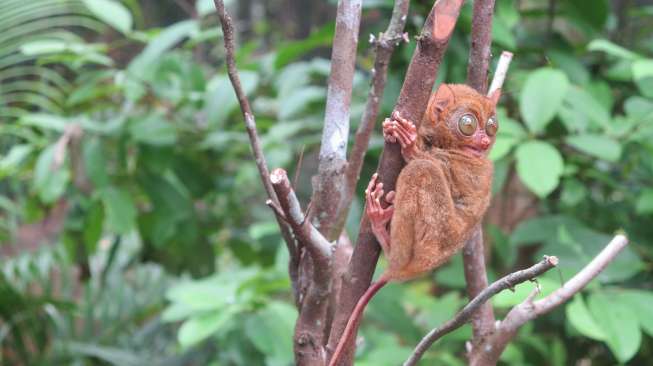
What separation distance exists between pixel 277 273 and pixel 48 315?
5.27 feet

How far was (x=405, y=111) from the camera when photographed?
3.65 feet

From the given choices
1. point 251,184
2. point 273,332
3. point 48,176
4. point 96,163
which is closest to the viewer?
point 273,332

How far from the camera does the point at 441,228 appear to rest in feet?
4.14

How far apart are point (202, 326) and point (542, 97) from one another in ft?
3.98

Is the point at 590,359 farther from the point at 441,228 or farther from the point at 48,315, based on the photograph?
the point at 48,315

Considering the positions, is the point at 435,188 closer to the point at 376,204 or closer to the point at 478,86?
the point at 376,204

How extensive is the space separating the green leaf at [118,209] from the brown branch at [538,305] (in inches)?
68.9

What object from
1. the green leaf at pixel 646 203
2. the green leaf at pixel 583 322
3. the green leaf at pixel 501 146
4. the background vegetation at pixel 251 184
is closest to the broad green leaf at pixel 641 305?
the background vegetation at pixel 251 184

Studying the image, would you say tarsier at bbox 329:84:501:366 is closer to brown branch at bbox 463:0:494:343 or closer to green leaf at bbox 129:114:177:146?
brown branch at bbox 463:0:494:343

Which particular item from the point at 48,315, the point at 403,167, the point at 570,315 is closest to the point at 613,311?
the point at 570,315

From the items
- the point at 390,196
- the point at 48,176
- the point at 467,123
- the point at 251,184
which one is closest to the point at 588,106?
the point at 467,123

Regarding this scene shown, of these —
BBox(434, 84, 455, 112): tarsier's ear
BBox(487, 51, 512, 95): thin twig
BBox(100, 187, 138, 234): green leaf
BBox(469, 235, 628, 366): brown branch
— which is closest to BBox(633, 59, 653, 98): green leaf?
BBox(487, 51, 512, 95): thin twig

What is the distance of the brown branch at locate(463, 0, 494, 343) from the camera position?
1283 mm

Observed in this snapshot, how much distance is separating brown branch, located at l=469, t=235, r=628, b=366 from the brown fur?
6.6 inches
